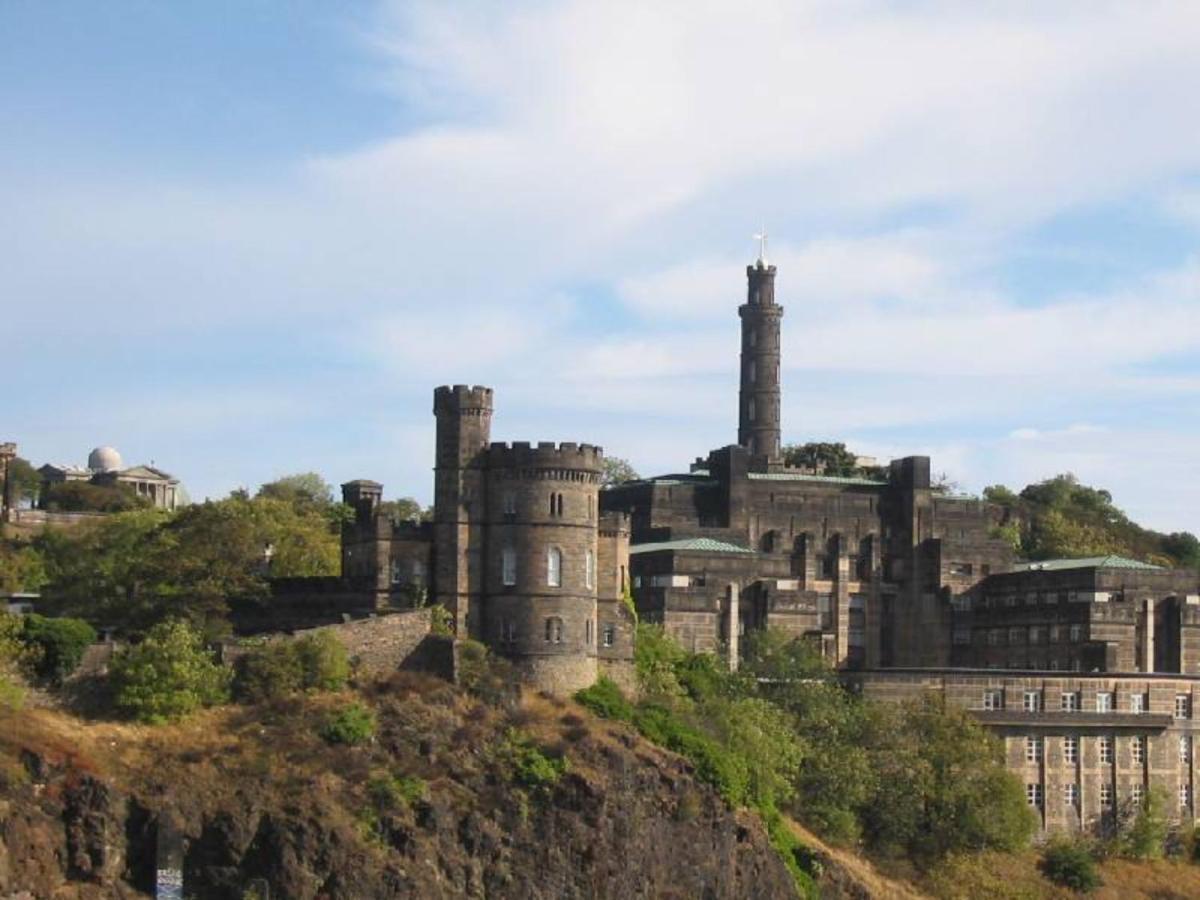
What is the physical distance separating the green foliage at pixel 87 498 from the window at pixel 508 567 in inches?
3184

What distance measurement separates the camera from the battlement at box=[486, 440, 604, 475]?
334 ft

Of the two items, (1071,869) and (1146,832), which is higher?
(1146,832)

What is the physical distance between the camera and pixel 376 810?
292 feet

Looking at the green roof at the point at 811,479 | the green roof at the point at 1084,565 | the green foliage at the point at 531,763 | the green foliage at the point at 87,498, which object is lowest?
the green foliage at the point at 531,763

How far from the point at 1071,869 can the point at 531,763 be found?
28.2 meters

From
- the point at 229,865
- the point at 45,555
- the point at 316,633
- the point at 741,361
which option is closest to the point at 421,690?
the point at 316,633

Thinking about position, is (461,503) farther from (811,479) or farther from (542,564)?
(811,479)

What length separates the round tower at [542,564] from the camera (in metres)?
101

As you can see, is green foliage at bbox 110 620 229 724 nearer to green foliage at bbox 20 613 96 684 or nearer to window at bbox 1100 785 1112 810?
green foliage at bbox 20 613 96 684

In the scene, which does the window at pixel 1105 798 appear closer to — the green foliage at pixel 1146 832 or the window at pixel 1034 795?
the green foliage at pixel 1146 832

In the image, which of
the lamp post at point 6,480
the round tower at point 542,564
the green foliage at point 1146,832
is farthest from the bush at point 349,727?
the lamp post at point 6,480

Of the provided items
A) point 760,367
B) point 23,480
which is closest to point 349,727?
point 760,367

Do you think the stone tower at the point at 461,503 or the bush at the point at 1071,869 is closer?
the stone tower at the point at 461,503

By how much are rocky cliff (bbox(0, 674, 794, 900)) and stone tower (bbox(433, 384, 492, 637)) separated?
5755mm
